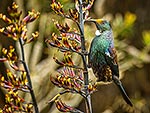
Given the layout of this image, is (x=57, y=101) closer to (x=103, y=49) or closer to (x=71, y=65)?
(x=71, y=65)

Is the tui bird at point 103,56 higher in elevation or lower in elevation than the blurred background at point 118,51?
higher

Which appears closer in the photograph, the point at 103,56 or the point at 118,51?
the point at 103,56

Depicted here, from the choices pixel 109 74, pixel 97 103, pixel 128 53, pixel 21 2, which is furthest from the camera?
pixel 97 103

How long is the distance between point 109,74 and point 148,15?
2.79 m

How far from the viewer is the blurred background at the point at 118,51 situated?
2.76 metres

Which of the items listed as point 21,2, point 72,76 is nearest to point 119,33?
point 21,2

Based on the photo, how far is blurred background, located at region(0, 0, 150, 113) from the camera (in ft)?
9.05

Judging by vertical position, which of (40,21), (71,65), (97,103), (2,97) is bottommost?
(97,103)

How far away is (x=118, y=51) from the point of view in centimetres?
290

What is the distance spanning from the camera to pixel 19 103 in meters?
1.03

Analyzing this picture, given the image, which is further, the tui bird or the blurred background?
the blurred background

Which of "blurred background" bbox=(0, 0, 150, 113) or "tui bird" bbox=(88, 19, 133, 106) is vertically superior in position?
"tui bird" bbox=(88, 19, 133, 106)

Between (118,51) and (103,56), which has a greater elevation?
(103,56)

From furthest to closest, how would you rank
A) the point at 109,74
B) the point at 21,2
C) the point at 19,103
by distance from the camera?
the point at 21,2 < the point at 109,74 < the point at 19,103
